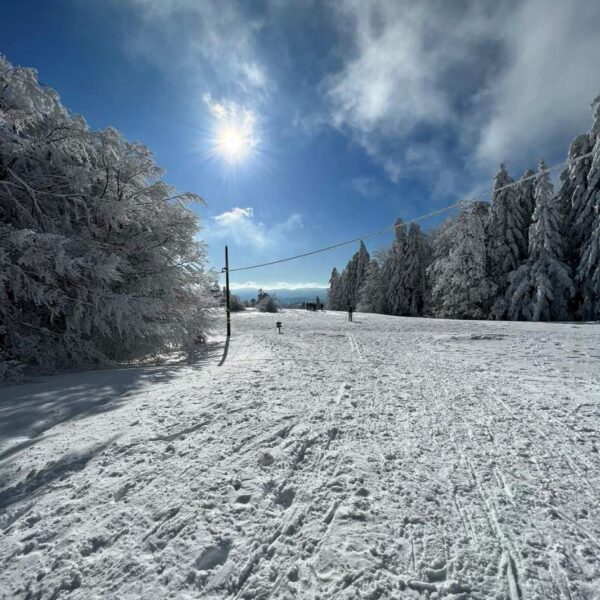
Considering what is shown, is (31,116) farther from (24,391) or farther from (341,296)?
(341,296)

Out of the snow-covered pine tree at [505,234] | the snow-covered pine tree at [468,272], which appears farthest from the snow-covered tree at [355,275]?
the snow-covered pine tree at [505,234]

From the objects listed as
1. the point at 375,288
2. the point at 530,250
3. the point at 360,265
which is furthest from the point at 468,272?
the point at 360,265

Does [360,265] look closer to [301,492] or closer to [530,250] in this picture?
[530,250]

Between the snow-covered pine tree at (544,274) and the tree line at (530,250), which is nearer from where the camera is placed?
the tree line at (530,250)

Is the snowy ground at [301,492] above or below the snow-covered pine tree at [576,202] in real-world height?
below

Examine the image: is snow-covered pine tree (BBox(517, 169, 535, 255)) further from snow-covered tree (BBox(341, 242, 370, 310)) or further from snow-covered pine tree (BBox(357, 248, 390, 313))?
snow-covered tree (BBox(341, 242, 370, 310))

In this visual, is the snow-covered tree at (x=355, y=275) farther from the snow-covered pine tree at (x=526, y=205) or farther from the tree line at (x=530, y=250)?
the snow-covered pine tree at (x=526, y=205)

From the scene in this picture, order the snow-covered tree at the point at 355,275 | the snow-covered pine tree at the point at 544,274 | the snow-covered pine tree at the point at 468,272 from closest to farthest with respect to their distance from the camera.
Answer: the snow-covered pine tree at the point at 544,274, the snow-covered pine tree at the point at 468,272, the snow-covered tree at the point at 355,275

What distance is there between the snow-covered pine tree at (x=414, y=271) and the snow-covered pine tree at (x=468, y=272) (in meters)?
7.98

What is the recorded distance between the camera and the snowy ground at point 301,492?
5.37ft

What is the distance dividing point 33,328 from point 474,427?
8868mm

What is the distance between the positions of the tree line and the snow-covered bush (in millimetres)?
16689

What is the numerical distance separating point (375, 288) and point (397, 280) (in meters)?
4.53

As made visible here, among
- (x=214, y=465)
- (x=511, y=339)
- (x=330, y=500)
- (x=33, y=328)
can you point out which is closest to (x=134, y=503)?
(x=214, y=465)
